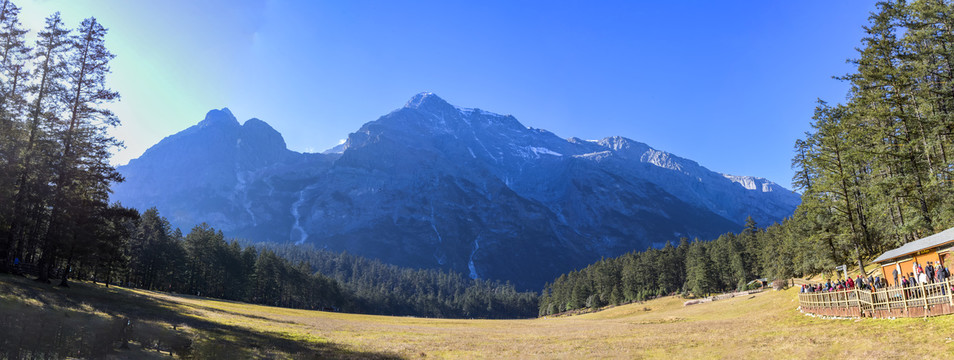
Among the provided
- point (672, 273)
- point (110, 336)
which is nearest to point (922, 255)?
point (110, 336)

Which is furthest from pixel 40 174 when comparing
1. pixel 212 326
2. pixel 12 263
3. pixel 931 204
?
pixel 931 204

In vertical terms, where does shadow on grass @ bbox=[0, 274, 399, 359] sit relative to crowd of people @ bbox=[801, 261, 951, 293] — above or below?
below

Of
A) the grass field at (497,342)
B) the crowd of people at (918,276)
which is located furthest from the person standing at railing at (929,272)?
the grass field at (497,342)

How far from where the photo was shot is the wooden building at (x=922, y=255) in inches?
1087

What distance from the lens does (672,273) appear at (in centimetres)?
13862

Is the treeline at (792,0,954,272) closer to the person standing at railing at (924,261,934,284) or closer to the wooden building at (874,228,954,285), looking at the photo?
the wooden building at (874,228,954,285)

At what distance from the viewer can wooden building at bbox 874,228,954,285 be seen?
2761 cm

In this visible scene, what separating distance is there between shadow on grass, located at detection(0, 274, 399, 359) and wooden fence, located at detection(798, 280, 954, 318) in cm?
2924

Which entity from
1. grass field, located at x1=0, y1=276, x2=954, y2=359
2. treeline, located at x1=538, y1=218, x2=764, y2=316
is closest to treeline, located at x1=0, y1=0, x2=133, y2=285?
grass field, located at x1=0, y1=276, x2=954, y2=359

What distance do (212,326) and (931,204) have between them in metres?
58.1

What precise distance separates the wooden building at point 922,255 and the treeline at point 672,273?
65205mm

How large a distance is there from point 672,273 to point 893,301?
121 m

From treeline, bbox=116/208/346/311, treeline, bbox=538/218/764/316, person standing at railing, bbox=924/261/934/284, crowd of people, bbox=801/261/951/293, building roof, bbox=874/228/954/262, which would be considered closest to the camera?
crowd of people, bbox=801/261/951/293

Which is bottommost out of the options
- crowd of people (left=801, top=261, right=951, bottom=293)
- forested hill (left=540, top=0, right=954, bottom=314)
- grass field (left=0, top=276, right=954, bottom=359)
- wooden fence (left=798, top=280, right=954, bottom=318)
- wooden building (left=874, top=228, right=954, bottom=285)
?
grass field (left=0, top=276, right=954, bottom=359)
